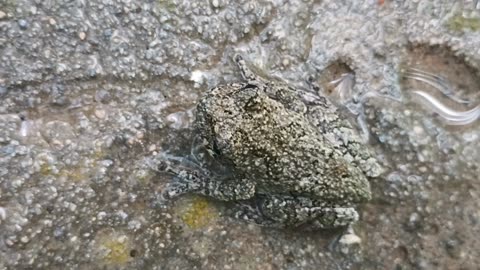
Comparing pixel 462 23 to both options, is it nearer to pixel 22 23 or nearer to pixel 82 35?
pixel 82 35

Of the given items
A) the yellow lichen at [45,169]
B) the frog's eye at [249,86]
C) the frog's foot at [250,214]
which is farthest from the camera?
the frog's foot at [250,214]

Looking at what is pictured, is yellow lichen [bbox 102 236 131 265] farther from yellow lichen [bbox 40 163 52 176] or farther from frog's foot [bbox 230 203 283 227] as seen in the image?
frog's foot [bbox 230 203 283 227]

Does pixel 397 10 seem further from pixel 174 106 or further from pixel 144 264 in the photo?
pixel 144 264

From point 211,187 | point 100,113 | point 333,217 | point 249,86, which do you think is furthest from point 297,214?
point 100,113

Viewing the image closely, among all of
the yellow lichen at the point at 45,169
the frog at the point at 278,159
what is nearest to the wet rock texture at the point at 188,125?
the yellow lichen at the point at 45,169

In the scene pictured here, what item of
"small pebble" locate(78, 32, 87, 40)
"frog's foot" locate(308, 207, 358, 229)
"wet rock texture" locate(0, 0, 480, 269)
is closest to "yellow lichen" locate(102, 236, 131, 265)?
"wet rock texture" locate(0, 0, 480, 269)

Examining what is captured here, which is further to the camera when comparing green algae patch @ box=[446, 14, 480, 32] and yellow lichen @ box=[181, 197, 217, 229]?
green algae patch @ box=[446, 14, 480, 32]

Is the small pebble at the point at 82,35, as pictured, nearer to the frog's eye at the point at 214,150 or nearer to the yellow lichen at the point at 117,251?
the frog's eye at the point at 214,150
